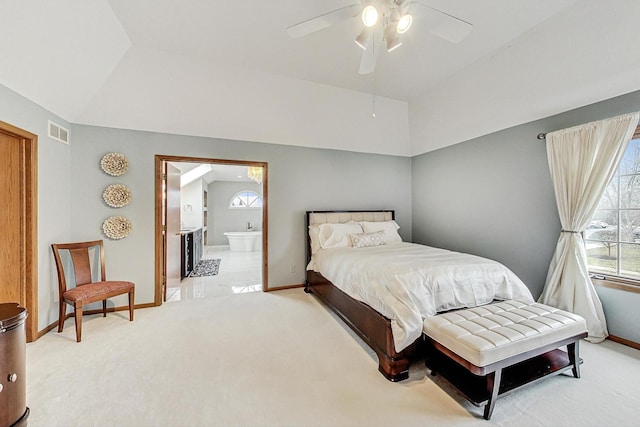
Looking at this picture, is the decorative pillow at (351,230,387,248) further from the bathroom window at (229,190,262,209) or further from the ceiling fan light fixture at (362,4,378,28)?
the bathroom window at (229,190,262,209)

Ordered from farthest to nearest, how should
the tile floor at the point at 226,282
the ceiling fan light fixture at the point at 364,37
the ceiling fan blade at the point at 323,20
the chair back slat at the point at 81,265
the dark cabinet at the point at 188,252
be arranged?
1. the dark cabinet at the point at 188,252
2. the tile floor at the point at 226,282
3. the chair back slat at the point at 81,265
4. the ceiling fan light fixture at the point at 364,37
5. the ceiling fan blade at the point at 323,20

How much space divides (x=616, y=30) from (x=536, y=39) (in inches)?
22.6

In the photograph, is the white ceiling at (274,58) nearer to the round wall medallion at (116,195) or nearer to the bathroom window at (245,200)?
the round wall medallion at (116,195)

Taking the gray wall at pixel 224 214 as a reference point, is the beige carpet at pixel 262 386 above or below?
below

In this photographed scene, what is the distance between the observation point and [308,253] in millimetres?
4418

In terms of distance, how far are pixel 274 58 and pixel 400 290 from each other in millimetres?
2916

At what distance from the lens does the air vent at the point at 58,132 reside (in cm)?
284

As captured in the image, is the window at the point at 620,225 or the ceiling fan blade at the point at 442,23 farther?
the window at the point at 620,225

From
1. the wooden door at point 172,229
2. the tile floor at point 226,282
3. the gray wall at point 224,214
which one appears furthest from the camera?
the gray wall at point 224,214

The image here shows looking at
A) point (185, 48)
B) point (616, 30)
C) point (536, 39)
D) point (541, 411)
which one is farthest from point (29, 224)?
point (616, 30)

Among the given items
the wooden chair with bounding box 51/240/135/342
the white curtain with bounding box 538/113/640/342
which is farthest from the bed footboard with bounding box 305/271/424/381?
the wooden chair with bounding box 51/240/135/342

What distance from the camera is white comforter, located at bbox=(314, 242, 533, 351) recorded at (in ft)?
6.84

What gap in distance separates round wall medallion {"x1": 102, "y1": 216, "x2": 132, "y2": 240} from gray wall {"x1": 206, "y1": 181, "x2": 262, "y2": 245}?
18.7ft

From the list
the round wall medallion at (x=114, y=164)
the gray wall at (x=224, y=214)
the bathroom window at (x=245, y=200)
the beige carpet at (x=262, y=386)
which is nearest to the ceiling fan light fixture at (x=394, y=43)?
the beige carpet at (x=262, y=386)
